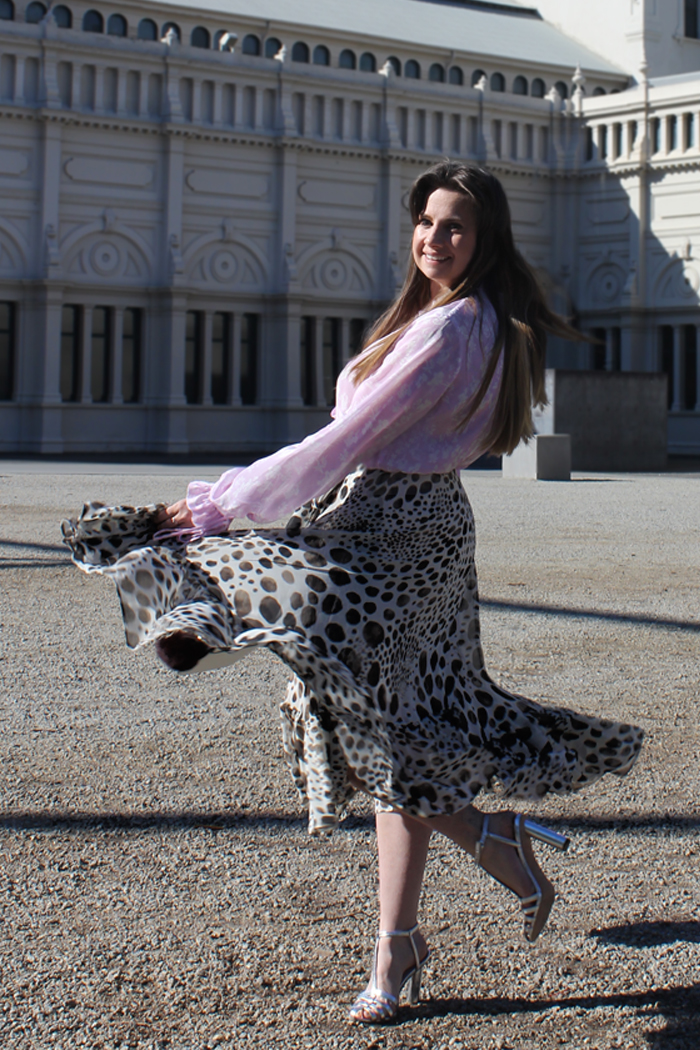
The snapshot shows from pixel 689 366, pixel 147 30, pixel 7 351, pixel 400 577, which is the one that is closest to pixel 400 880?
pixel 400 577

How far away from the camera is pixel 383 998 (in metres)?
2.94

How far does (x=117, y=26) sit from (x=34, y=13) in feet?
7.44

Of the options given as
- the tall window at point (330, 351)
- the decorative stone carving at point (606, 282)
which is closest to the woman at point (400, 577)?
the tall window at point (330, 351)

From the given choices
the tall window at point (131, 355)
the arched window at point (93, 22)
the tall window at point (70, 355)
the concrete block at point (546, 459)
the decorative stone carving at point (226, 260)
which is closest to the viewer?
the concrete block at point (546, 459)

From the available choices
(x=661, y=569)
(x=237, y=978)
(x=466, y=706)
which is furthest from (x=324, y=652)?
(x=661, y=569)

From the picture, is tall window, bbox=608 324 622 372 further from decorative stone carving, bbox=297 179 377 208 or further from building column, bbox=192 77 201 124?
building column, bbox=192 77 201 124

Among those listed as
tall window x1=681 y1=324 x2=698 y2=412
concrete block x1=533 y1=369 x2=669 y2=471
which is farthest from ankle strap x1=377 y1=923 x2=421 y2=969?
tall window x1=681 y1=324 x2=698 y2=412

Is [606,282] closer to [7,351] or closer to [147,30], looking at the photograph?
[147,30]

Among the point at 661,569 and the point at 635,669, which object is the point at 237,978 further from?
the point at 661,569

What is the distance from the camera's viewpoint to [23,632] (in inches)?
310

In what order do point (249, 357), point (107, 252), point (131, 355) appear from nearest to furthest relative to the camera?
1. point (107, 252)
2. point (131, 355)
3. point (249, 357)

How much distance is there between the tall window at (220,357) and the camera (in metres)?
36.2

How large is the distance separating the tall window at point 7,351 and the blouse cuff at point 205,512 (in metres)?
31.5

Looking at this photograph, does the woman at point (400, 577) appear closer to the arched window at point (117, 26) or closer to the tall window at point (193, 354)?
the tall window at point (193, 354)
